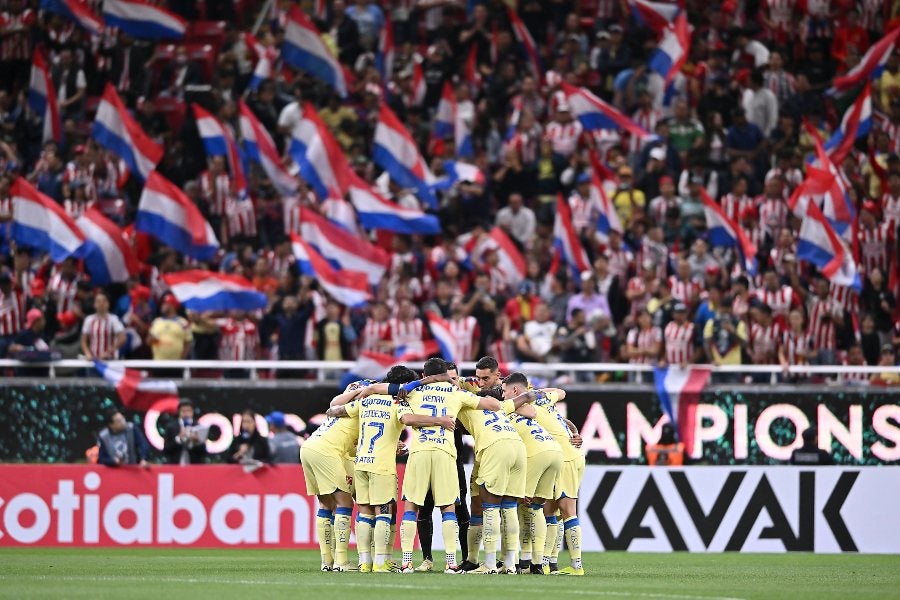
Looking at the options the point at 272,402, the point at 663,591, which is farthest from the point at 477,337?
the point at 663,591

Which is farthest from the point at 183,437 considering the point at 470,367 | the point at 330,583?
the point at 330,583

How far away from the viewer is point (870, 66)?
31.5m

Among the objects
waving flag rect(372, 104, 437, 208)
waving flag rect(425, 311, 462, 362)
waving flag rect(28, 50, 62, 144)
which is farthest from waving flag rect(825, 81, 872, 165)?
waving flag rect(28, 50, 62, 144)

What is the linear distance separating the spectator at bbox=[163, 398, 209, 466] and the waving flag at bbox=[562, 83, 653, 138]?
8.51 metres

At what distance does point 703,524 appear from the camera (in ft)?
83.4

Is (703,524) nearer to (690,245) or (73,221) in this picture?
(690,245)

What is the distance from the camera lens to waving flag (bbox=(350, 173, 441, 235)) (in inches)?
1154

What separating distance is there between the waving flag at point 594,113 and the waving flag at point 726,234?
2474mm

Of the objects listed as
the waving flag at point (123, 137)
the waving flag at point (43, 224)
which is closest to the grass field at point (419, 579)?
the waving flag at point (43, 224)

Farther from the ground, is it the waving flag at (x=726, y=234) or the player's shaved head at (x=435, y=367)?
the waving flag at (x=726, y=234)

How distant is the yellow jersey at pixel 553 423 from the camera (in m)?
20.0

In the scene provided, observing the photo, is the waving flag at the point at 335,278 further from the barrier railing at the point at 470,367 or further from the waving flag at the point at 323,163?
the waving flag at the point at 323,163

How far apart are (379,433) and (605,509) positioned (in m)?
7.21

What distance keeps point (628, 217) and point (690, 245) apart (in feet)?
4.38
